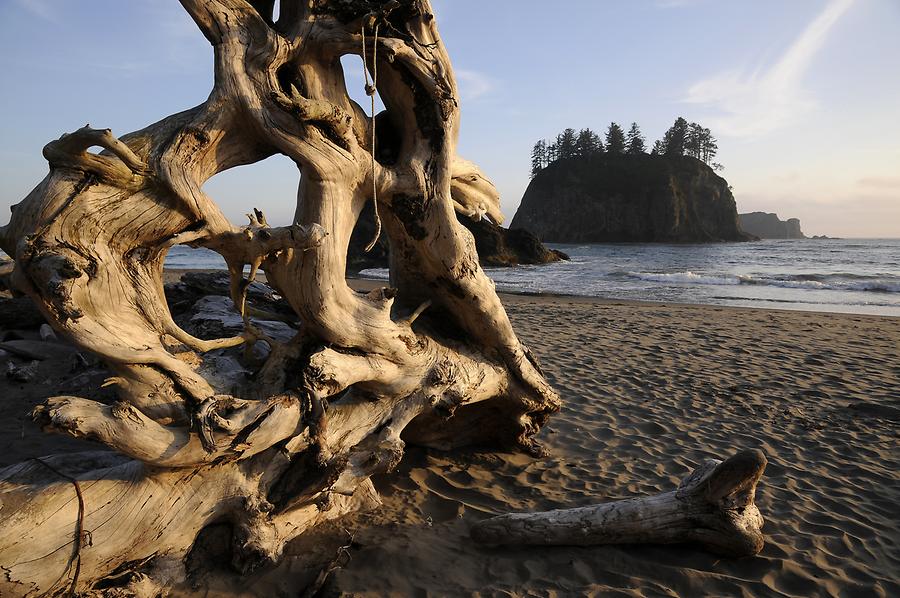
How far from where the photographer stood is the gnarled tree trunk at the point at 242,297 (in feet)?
7.72

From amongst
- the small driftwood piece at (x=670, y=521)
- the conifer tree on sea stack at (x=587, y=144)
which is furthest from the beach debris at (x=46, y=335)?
the conifer tree on sea stack at (x=587, y=144)

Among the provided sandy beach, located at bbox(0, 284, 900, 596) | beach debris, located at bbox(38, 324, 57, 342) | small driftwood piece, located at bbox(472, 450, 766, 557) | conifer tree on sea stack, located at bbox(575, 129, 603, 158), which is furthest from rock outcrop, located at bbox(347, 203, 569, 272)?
conifer tree on sea stack, located at bbox(575, 129, 603, 158)

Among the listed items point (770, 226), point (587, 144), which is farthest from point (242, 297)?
point (770, 226)

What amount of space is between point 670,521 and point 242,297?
2.90 metres

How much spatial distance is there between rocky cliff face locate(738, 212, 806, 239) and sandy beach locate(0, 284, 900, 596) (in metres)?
159

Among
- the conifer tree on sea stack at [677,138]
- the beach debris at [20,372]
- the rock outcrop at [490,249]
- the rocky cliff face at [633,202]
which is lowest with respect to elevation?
the beach debris at [20,372]

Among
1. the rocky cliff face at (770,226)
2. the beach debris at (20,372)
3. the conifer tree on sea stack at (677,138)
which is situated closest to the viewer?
the beach debris at (20,372)

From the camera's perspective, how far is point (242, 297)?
3004 mm

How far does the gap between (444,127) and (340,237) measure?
1.05 meters

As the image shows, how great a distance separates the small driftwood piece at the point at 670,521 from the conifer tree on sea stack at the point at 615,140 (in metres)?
85.5

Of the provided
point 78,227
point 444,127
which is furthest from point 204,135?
point 444,127

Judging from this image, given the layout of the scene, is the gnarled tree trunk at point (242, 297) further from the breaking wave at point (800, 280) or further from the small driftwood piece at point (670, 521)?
the breaking wave at point (800, 280)

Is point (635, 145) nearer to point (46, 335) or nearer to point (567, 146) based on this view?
point (567, 146)

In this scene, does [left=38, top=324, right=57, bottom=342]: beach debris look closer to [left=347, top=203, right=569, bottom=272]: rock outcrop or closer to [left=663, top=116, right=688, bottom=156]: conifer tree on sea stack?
[left=347, top=203, right=569, bottom=272]: rock outcrop
